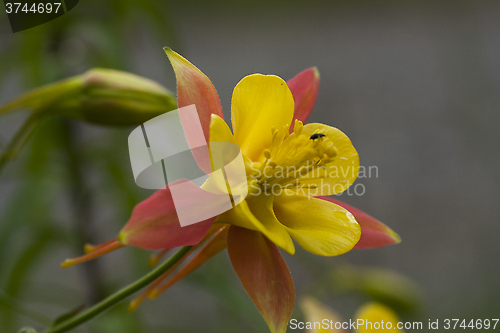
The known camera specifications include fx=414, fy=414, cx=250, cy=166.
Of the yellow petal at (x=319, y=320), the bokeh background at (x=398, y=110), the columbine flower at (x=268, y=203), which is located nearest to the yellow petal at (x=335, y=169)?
the columbine flower at (x=268, y=203)

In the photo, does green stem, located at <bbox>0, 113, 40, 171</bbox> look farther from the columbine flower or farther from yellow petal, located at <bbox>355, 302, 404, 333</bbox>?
yellow petal, located at <bbox>355, 302, 404, 333</bbox>

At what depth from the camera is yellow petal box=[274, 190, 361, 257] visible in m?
0.27

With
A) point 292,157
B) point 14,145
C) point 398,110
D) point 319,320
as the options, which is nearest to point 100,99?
point 14,145

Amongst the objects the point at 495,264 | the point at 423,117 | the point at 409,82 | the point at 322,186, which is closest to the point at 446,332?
the point at 495,264

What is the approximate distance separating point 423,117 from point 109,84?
179cm

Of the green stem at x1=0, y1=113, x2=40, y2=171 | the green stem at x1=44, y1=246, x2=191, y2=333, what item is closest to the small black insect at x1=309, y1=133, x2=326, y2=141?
the green stem at x1=44, y1=246, x2=191, y2=333

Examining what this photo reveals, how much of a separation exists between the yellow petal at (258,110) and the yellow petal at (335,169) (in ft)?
0.08

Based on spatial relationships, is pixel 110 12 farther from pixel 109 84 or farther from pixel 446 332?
pixel 446 332

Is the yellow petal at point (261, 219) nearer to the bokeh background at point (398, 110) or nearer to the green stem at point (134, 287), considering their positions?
the green stem at point (134, 287)

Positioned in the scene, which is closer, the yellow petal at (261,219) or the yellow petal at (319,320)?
the yellow petal at (261,219)

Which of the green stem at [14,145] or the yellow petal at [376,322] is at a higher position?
the green stem at [14,145]

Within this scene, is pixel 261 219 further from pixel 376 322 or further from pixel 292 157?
pixel 376 322

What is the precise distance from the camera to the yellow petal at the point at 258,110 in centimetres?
30

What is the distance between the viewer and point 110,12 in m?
0.71
